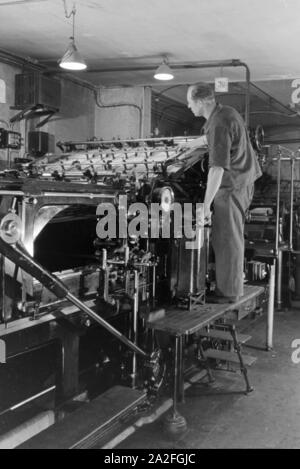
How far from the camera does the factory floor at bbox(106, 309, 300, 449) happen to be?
2934mm

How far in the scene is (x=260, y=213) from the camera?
6805 millimetres

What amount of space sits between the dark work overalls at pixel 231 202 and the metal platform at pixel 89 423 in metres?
1.12

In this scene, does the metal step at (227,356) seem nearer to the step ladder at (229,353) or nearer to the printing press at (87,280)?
the step ladder at (229,353)

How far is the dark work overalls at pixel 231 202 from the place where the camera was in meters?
3.42

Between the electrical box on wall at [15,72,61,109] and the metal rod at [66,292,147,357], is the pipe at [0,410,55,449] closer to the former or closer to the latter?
the metal rod at [66,292,147,357]

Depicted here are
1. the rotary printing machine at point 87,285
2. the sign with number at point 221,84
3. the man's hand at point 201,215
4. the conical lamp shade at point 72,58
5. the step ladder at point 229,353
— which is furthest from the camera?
the sign with number at point 221,84

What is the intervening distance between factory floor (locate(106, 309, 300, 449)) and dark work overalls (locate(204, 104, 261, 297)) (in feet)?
2.63

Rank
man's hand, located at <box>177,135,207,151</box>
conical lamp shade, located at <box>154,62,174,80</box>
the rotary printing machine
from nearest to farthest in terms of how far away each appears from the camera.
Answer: the rotary printing machine, man's hand, located at <box>177,135,207,151</box>, conical lamp shade, located at <box>154,62,174,80</box>

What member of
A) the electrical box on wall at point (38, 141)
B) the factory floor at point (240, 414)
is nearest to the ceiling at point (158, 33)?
the electrical box on wall at point (38, 141)

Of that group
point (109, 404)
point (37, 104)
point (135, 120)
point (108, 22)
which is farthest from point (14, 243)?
point (135, 120)

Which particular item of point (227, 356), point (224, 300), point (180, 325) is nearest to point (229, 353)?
point (227, 356)

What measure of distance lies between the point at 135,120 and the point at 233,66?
6.05 feet

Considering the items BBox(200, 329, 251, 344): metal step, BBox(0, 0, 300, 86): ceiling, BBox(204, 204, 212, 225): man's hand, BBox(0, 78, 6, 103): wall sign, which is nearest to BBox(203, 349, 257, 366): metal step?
BBox(200, 329, 251, 344): metal step
